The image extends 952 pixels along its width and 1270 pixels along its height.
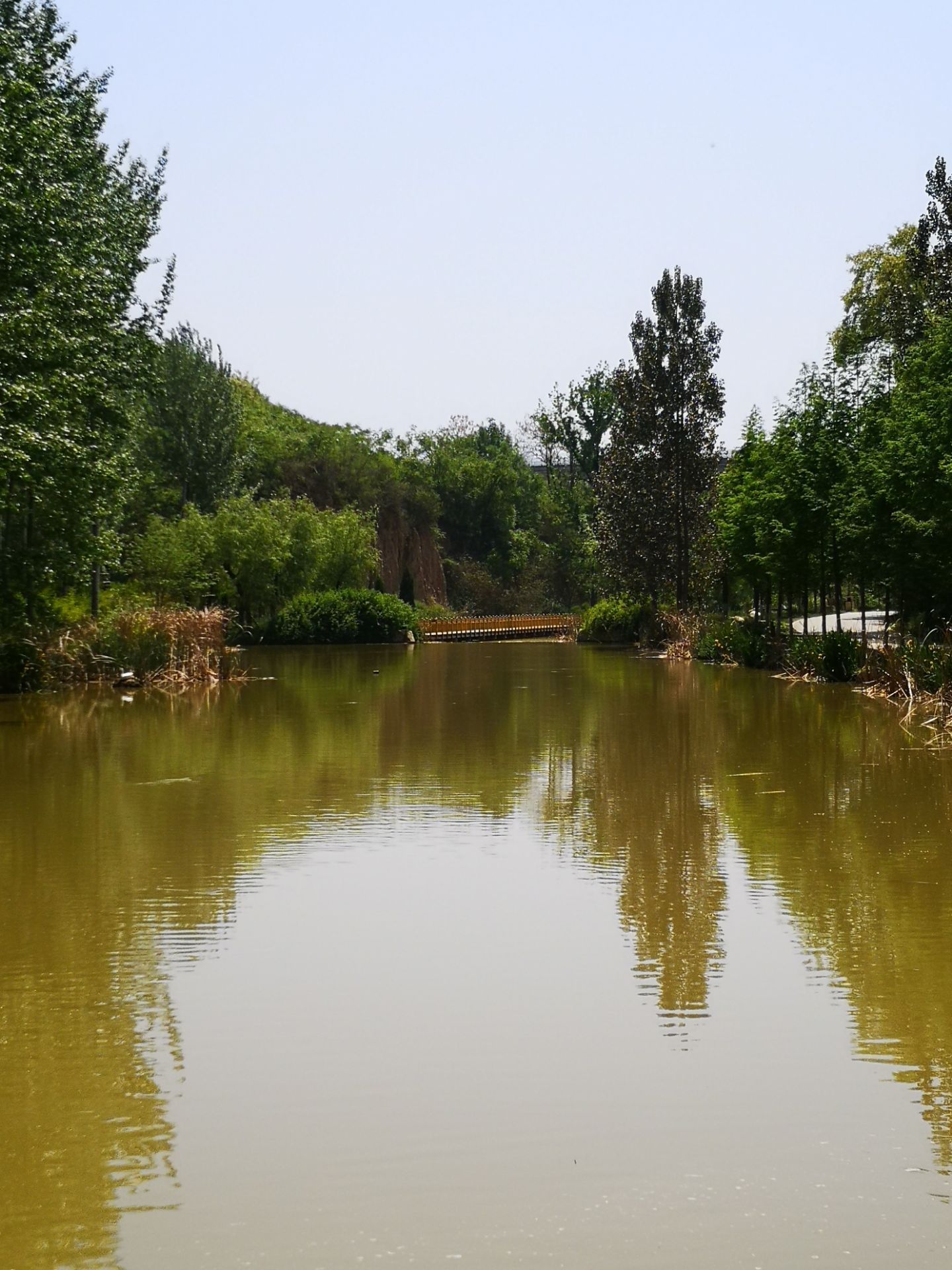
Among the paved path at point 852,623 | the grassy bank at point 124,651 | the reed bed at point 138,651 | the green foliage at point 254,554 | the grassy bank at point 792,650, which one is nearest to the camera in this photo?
the grassy bank at point 792,650

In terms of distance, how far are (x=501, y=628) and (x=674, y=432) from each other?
18.2 m

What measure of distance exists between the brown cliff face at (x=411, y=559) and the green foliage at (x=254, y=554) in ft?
46.7

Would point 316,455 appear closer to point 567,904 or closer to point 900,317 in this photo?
point 900,317

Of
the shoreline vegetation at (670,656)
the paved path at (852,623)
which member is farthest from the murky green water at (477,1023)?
the paved path at (852,623)

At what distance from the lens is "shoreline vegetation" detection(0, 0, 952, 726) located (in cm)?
2512

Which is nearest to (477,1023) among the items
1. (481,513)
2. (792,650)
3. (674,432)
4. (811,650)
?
(811,650)

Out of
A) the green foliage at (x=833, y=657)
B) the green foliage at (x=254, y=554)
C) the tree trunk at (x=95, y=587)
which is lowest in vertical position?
the green foliage at (x=833, y=657)

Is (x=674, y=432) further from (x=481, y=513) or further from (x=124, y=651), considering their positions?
(x=481, y=513)

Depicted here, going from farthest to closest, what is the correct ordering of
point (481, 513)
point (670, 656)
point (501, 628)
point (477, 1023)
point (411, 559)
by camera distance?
point (481, 513), point (411, 559), point (501, 628), point (670, 656), point (477, 1023)

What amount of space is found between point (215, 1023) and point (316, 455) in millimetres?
67489

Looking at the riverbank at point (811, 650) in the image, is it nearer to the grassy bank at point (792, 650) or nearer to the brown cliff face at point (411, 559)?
the grassy bank at point (792, 650)

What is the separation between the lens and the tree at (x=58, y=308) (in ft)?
76.4

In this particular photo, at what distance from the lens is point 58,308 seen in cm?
2500

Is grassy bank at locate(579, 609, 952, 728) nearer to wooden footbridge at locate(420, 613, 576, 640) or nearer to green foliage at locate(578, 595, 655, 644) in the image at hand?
green foliage at locate(578, 595, 655, 644)
